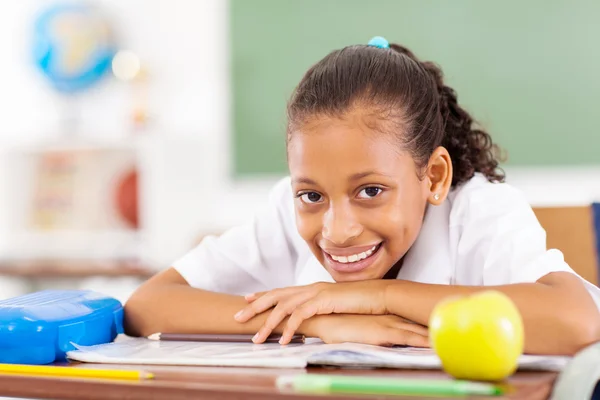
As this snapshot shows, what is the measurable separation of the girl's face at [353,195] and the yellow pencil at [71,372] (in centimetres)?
39

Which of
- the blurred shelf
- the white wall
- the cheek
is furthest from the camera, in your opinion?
the white wall

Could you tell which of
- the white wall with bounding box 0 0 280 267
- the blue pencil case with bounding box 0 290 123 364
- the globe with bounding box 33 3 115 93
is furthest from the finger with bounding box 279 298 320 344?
the globe with bounding box 33 3 115 93

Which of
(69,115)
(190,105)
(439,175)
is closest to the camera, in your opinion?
(439,175)

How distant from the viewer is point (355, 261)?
1200 millimetres

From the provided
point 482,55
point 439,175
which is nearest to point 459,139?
point 439,175

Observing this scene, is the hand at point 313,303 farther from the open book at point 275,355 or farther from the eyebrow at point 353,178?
the eyebrow at point 353,178

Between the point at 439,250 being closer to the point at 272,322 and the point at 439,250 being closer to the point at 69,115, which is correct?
the point at 272,322

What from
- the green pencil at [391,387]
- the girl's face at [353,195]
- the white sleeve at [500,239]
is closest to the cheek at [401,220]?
the girl's face at [353,195]

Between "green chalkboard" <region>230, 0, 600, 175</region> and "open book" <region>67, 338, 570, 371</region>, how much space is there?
7.62 ft

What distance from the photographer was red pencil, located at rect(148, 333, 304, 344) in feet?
3.56

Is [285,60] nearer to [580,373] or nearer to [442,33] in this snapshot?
[442,33]

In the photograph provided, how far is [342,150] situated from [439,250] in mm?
313

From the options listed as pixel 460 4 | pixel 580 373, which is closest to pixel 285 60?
pixel 460 4

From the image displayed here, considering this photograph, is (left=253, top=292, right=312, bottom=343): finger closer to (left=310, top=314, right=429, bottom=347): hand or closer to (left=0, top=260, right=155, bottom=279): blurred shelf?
(left=310, top=314, right=429, bottom=347): hand
